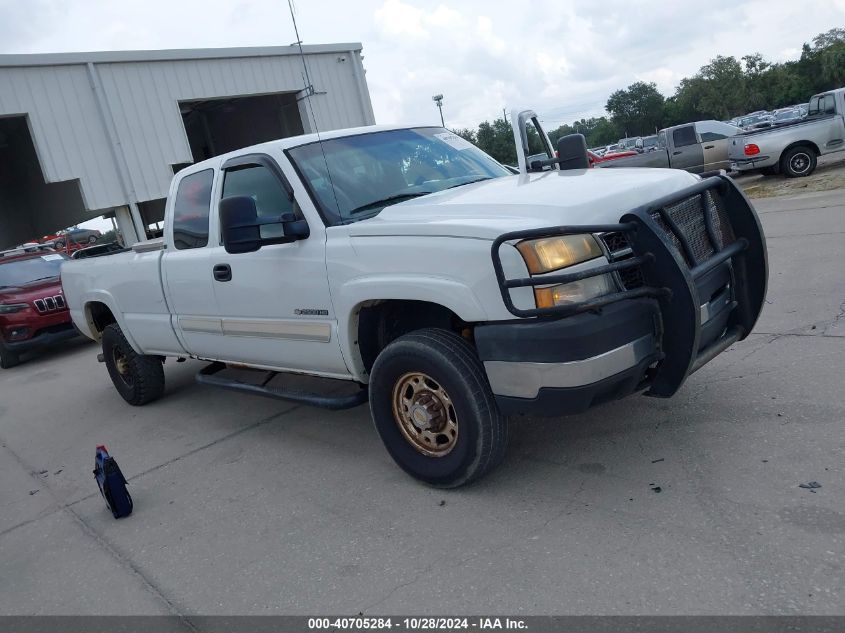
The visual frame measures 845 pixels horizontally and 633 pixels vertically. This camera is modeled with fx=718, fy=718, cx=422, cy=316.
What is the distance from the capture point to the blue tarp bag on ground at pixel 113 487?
13.5 feet

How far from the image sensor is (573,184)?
3.80m

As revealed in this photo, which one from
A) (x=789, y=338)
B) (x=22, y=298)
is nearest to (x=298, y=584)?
(x=789, y=338)

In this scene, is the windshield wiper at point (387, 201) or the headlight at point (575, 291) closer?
the headlight at point (575, 291)

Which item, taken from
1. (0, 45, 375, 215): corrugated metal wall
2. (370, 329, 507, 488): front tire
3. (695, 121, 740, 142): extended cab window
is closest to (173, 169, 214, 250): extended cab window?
(370, 329, 507, 488): front tire

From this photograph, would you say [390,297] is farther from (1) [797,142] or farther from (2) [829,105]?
(2) [829,105]

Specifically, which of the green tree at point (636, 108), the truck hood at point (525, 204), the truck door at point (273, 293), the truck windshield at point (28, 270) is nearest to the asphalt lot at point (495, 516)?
the truck door at point (273, 293)

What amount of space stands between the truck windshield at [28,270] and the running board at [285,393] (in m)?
7.30

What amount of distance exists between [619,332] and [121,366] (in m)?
5.23

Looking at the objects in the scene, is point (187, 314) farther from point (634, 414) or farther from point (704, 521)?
point (704, 521)

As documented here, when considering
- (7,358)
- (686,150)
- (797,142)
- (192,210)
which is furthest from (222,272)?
(686,150)

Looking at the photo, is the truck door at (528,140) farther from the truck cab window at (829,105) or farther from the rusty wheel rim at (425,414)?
the truck cab window at (829,105)

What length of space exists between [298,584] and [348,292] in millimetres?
1492

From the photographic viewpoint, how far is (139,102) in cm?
1736

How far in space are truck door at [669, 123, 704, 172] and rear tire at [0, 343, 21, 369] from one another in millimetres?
14762
